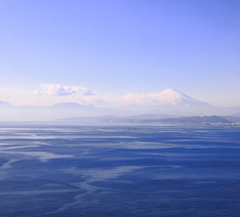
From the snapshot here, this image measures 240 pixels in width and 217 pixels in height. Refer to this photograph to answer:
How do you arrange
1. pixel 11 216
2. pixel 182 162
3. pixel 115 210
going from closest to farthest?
pixel 11 216 < pixel 115 210 < pixel 182 162

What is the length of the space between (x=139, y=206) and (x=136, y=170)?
9.33m

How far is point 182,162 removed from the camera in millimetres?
29078

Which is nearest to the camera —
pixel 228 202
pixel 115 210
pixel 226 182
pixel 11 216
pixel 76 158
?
pixel 11 216

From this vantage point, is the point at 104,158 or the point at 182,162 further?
the point at 104,158

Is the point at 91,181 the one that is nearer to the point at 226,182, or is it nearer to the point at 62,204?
the point at 62,204

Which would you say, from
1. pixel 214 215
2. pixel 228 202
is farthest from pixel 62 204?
pixel 228 202

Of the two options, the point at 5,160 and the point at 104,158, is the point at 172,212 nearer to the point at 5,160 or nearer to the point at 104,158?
the point at 104,158

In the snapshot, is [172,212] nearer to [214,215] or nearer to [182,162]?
[214,215]

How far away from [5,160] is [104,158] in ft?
31.7

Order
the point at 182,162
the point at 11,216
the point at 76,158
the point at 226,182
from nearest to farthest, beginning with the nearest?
the point at 11,216 → the point at 226,182 → the point at 182,162 → the point at 76,158

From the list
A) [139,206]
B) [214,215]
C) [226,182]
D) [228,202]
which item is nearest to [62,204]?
[139,206]

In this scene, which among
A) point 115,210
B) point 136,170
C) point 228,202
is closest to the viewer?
point 115,210

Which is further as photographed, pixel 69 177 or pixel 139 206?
pixel 69 177

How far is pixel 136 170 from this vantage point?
2481 cm
